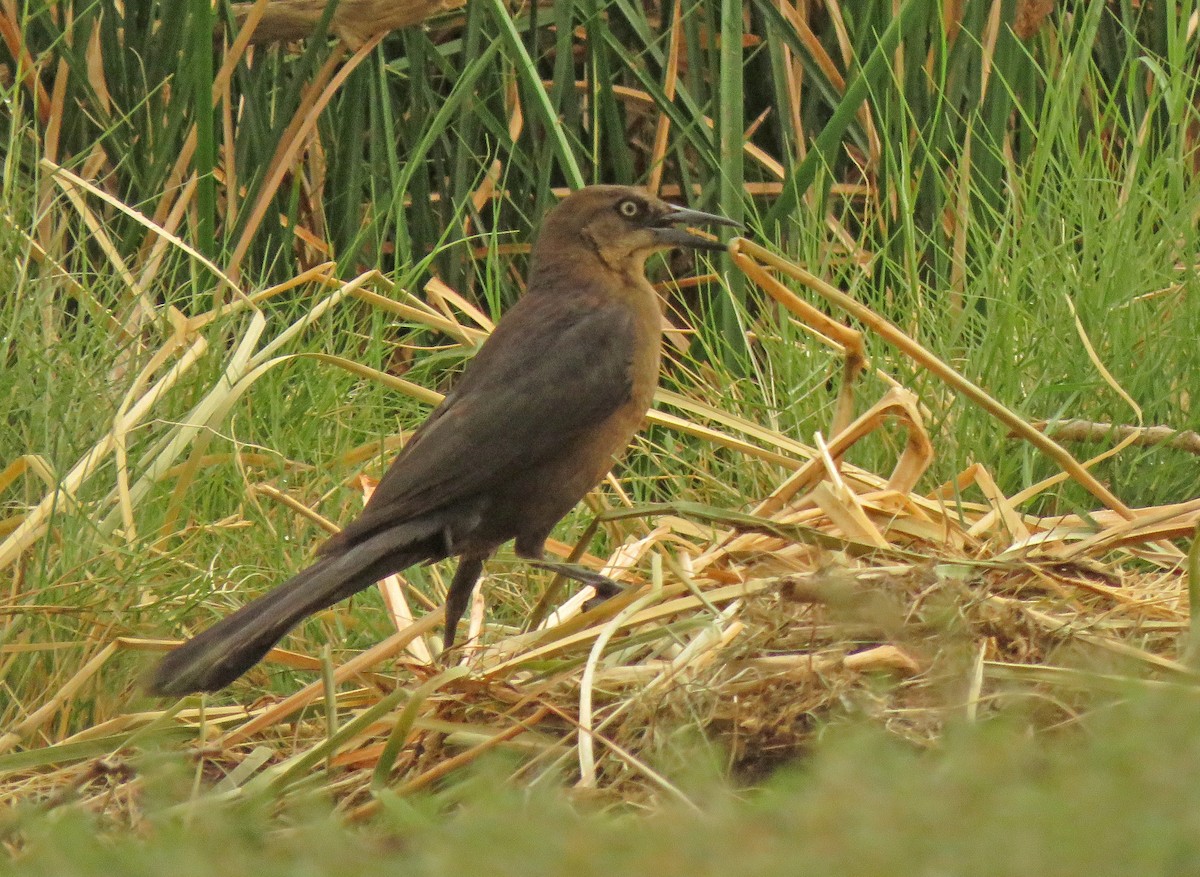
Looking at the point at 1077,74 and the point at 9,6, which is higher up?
the point at 9,6

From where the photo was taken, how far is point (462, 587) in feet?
9.28

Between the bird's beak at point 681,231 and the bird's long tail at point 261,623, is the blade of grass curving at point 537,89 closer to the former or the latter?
the bird's beak at point 681,231

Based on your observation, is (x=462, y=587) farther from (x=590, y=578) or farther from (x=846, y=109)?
(x=846, y=109)

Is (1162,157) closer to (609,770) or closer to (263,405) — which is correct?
(263,405)

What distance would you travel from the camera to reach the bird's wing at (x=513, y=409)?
274cm

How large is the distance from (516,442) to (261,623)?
649mm

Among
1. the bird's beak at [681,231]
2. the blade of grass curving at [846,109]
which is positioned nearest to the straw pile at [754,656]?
the bird's beak at [681,231]

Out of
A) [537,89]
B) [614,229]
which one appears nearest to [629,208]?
[614,229]

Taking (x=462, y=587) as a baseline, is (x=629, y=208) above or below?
above

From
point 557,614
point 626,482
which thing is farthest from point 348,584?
point 626,482

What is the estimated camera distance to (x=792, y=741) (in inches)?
74.3

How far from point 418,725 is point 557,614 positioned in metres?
0.58

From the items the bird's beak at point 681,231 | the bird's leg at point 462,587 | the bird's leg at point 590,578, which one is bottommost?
the bird's leg at point 462,587

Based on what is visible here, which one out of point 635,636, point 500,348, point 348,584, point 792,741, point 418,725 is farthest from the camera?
point 500,348
